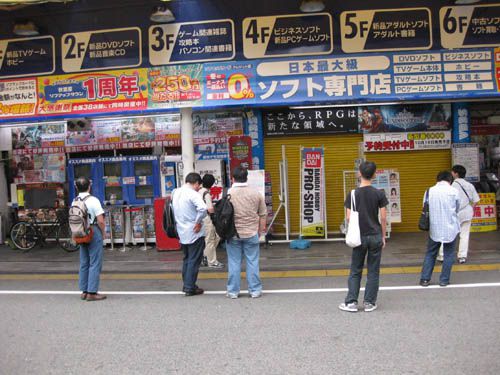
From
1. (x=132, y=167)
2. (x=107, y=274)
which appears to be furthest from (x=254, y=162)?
(x=107, y=274)

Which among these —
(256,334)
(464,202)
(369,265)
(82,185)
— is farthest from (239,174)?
(464,202)

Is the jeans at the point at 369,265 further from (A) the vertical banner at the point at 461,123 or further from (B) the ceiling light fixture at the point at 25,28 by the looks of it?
(B) the ceiling light fixture at the point at 25,28

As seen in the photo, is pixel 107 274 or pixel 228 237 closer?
pixel 228 237

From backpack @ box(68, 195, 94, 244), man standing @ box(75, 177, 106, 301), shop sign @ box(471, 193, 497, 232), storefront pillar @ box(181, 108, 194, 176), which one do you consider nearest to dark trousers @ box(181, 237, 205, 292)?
man standing @ box(75, 177, 106, 301)

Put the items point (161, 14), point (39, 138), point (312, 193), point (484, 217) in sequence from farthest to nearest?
point (39, 138)
point (484, 217)
point (312, 193)
point (161, 14)

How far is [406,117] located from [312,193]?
2.97 m

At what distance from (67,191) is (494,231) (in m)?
10.1

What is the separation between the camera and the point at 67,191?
12.3 metres

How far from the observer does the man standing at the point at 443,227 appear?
22.6 ft

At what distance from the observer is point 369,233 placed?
230 inches

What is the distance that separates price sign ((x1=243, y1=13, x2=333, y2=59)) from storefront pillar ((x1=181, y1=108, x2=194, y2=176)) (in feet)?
5.70

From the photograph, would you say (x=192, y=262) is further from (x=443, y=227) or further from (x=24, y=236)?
(x=24, y=236)

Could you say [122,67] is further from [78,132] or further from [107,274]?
[107,274]

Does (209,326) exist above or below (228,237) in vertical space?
below
